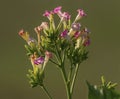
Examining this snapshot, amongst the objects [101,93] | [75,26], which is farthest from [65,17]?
[101,93]

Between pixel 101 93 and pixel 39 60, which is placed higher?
pixel 39 60

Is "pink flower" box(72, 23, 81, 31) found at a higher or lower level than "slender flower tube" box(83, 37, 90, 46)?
higher

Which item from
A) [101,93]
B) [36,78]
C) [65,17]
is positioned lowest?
[101,93]

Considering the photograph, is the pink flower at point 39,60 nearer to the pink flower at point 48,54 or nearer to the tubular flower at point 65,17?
the pink flower at point 48,54

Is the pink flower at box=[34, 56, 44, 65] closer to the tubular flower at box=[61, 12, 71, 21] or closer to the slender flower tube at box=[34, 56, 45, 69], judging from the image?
the slender flower tube at box=[34, 56, 45, 69]

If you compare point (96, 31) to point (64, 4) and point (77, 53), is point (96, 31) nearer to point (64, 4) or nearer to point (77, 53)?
point (64, 4)

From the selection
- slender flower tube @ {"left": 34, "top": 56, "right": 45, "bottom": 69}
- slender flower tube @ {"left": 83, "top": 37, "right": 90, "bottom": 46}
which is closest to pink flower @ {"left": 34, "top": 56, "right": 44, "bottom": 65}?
slender flower tube @ {"left": 34, "top": 56, "right": 45, "bottom": 69}

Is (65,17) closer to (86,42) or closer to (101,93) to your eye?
(86,42)

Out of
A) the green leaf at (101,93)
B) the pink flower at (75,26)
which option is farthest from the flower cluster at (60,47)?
the green leaf at (101,93)

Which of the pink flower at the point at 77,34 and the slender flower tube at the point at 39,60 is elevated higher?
the pink flower at the point at 77,34

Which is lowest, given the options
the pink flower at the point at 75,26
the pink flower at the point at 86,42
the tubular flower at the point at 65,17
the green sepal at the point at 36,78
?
the green sepal at the point at 36,78

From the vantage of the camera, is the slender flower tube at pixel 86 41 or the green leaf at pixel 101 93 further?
the slender flower tube at pixel 86 41
